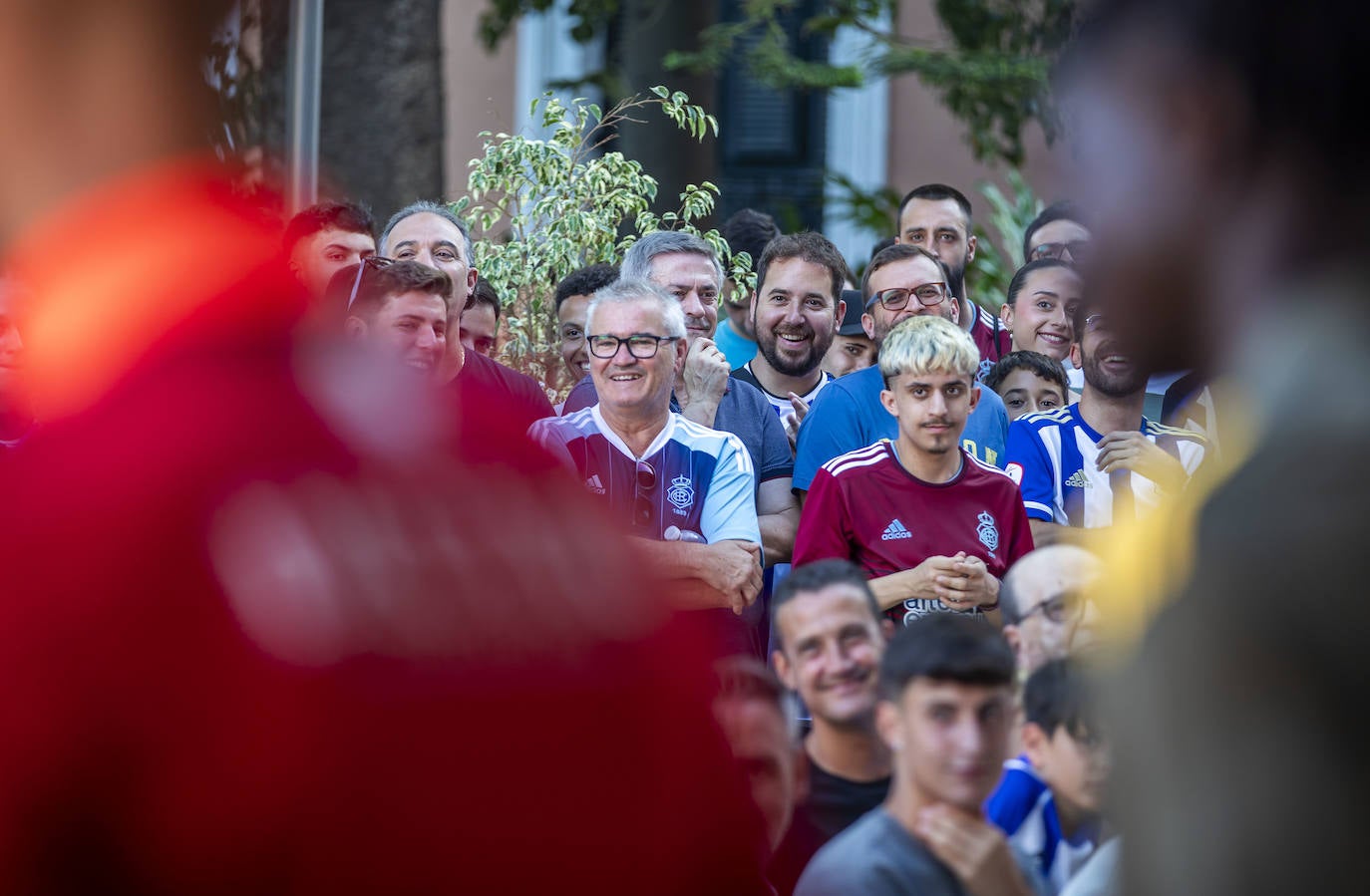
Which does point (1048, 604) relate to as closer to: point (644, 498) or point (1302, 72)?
point (1302, 72)

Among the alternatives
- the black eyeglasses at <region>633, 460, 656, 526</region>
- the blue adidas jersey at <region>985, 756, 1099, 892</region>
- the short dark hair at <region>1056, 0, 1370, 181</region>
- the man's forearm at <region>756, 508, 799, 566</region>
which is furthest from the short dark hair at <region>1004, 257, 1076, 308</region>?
the short dark hair at <region>1056, 0, 1370, 181</region>

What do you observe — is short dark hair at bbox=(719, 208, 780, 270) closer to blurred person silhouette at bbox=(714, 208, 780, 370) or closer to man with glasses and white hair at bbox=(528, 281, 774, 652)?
blurred person silhouette at bbox=(714, 208, 780, 370)

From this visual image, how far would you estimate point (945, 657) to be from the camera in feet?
6.98

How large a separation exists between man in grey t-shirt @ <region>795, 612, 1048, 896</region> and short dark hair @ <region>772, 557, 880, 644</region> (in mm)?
220

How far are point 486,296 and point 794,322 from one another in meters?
0.96

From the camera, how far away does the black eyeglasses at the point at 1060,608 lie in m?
2.13

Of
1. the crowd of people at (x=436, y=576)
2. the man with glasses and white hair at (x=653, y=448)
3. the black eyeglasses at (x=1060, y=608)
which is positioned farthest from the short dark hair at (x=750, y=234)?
the crowd of people at (x=436, y=576)

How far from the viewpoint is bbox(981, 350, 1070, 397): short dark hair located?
480cm

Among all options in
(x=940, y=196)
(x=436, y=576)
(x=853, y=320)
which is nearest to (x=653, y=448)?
(x=853, y=320)

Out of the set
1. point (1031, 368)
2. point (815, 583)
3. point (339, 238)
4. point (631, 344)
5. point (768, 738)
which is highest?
point (339, 238)

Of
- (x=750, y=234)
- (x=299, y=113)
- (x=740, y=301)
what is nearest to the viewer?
(x=299, y=113)

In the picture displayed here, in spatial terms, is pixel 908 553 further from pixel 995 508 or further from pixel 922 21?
pixel 922 21

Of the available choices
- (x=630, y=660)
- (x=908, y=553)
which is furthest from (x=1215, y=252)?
(x=908, y=553)

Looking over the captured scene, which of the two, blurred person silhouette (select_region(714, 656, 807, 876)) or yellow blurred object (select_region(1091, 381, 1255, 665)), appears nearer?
yellow blurred object (select_region(1091, 381, 1255, 665))
